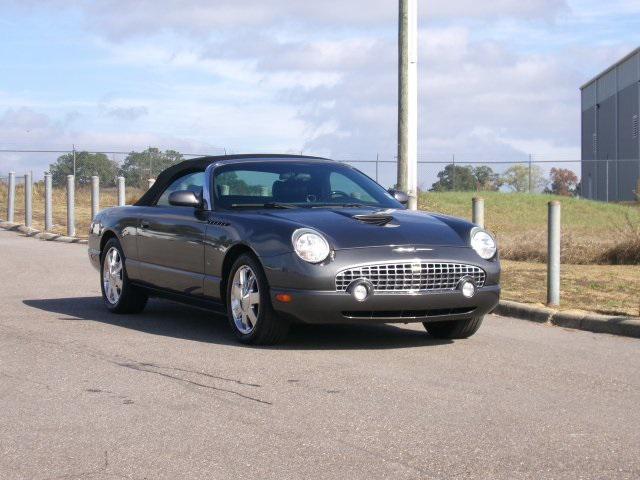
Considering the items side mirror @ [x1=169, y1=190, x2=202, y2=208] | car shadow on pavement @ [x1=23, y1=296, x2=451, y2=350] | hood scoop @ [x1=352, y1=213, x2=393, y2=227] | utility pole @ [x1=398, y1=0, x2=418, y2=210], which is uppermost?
utility pole @ [x1=398, y1=0, x2=418, y2=210]

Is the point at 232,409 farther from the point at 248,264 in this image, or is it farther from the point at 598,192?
the point at 598,192

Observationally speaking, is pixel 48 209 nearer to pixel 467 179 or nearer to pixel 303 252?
pixel 303 252

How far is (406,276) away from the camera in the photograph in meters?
8.55

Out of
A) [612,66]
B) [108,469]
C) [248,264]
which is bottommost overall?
[108,469]

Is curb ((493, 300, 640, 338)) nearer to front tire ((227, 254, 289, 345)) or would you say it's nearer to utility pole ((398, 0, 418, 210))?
front tire ((227, 254, 289, 345))

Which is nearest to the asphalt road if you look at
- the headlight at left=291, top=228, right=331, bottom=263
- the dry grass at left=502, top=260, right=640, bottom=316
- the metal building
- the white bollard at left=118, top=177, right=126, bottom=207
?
the headlight at left=291, top=228, right=331, bottom=263

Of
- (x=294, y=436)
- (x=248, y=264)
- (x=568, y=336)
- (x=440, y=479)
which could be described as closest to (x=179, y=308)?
(x=248, y=264)

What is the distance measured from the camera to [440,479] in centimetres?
499

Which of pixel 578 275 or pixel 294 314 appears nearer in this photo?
pixel 294 314

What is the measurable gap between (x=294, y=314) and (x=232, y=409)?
2126mm

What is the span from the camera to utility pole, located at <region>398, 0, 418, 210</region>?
1703cm

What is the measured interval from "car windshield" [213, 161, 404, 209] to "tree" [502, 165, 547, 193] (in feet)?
123

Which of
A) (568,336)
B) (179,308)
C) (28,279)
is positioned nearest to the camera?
(568,336)

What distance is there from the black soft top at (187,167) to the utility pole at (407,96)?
6432 millimetres
